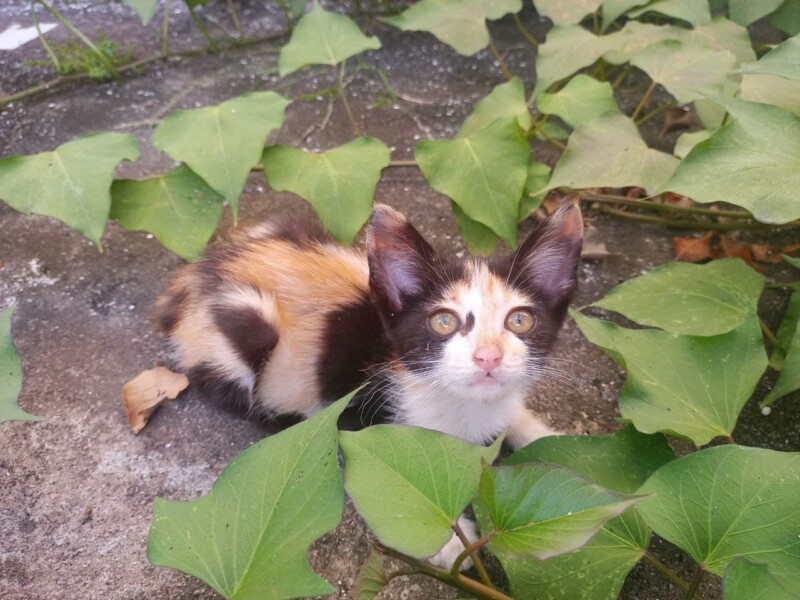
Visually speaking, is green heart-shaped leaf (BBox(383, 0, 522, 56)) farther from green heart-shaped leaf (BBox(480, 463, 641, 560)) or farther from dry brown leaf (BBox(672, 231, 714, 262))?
green heart-shaped leaf (BBox(480, 463, 641, 560))

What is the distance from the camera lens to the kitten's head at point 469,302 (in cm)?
134

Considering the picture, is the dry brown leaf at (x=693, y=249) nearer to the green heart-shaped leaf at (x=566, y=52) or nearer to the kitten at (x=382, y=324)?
the green heart-shaped leaf at (x=566, y=52)

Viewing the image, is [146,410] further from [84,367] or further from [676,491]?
[676,491]

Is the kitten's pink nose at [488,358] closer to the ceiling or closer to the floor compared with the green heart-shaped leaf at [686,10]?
closer to the floor

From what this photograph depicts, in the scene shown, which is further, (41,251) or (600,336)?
(41,251)

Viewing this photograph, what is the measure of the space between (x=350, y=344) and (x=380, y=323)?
0.08 meters

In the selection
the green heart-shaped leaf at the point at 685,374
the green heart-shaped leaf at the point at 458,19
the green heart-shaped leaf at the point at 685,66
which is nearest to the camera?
the green heart-shaped leaf at the point at 685,374

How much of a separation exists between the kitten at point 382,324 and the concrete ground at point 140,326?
145mm

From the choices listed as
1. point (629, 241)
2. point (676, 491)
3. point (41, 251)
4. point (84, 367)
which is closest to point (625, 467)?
point (676, 491)

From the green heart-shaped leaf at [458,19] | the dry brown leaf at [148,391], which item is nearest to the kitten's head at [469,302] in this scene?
the dry brown leaf at [148,391]

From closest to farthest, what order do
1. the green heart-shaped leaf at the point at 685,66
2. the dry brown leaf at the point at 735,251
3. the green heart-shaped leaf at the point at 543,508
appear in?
the green heart-shaped leaf at the point at 543,508
the green heart-shaped leaf at the point at 685,66
the dry brown leaf at the point at 735,251

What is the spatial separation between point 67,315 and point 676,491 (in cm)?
156

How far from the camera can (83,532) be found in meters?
1.43

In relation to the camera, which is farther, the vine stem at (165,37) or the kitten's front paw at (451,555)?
the vine stem at (165,37)
